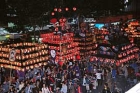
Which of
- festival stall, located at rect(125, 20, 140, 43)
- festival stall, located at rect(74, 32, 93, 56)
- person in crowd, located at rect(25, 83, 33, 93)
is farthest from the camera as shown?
festival stall, located at rect(125, 20, 140, 43)

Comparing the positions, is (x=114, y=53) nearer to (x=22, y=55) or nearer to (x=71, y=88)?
(x=71, y=88)

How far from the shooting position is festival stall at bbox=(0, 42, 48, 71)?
41.5 ft

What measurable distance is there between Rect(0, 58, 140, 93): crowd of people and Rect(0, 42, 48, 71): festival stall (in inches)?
66.6

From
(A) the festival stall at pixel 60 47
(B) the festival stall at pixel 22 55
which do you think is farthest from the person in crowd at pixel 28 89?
(A) the festival stall at pixel 60 47

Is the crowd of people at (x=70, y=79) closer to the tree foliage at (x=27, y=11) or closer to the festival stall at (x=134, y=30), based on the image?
the festival stall at (x=134, y=30)

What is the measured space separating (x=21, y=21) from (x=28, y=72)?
1118cm

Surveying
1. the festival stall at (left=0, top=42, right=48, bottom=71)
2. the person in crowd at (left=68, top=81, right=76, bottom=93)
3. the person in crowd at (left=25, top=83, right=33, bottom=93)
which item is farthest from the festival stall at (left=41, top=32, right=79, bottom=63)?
the person in crowd at (left=25, top=83, right=33, bottom=93)

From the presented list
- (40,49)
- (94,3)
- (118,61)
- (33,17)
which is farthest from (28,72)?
(94,3)

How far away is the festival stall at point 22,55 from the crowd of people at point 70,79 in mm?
1691

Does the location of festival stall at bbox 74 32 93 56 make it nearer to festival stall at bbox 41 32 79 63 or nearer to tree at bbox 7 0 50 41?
festival stall at bbox 41 32 79 63

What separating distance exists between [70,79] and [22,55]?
5.30 m

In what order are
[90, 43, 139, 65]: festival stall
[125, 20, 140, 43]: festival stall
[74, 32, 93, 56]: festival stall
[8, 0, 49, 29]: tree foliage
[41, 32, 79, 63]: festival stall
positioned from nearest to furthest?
[90, 43, 139, 65]: festival stall, [41, 32, 79, 63]: festival stall, [74, 32, 93, 56]: festival stall, [125, 20, 140, 43]: festival stall, [8, 0, 49, 29]: tree foliage

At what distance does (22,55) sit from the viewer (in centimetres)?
1271

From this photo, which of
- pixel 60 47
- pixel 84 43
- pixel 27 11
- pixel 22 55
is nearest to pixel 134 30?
pixel 84 43
